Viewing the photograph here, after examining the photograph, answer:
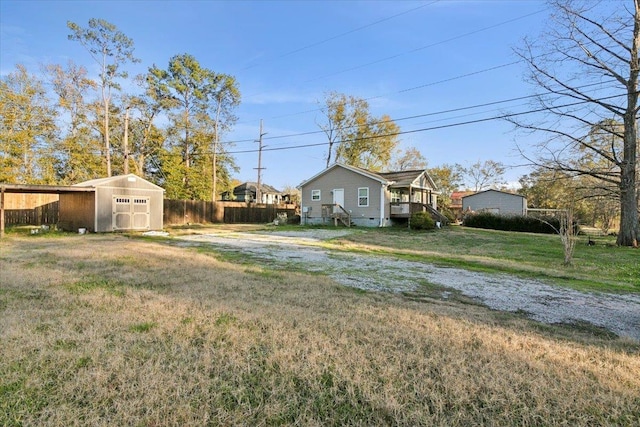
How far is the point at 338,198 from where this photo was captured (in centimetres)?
2362

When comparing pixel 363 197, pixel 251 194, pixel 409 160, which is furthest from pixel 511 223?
pixel 251 194

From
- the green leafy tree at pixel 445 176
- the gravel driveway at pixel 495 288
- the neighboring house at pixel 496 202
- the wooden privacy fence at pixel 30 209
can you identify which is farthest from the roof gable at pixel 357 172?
the green leafy tree at pixel 445 176

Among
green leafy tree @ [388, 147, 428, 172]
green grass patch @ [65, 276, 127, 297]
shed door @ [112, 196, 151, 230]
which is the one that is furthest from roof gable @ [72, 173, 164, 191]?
green leafy tree @ [388, 147, 428, 172]

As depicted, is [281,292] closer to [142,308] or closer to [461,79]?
[142,308]

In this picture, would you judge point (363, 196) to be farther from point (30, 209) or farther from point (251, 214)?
point (30, 209)

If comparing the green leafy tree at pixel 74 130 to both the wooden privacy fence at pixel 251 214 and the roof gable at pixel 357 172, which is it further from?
the roof gable at pixel 357 172

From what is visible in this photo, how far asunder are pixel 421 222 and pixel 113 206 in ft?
56.2

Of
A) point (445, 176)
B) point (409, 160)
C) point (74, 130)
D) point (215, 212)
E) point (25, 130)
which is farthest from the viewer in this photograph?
point (445, 176)

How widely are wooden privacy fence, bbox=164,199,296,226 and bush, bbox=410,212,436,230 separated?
14659 millimetres

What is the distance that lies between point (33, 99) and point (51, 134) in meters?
2.40

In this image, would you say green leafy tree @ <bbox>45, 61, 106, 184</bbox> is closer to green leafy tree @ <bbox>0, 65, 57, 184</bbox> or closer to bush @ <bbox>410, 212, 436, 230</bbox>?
green leafy tree @ <bbox>0, 65, 57, 184</bbox>

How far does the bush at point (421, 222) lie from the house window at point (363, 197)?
140 inches

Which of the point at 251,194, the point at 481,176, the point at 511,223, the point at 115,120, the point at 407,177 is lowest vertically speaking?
the point at 511,223

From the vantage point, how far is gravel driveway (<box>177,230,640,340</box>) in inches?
178
